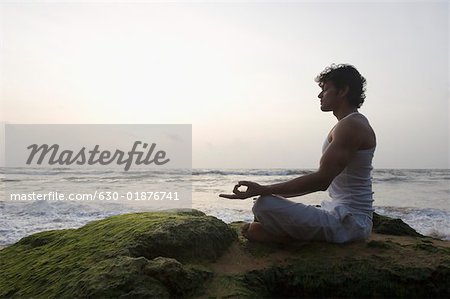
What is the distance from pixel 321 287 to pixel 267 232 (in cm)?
73

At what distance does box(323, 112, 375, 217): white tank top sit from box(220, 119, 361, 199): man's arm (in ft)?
0.45

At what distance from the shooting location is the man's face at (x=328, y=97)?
391cm

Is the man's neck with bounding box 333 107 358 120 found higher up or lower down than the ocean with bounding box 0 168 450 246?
higher up

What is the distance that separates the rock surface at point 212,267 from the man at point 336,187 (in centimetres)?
18

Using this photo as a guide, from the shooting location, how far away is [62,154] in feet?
62.1

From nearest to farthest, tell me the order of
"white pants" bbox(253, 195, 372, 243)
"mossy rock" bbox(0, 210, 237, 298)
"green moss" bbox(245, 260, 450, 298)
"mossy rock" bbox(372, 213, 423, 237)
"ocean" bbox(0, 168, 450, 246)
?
"mossy rock" bbox(0, 210, 237, 298) < "green moss" bbox(245, 260, 450, 298) < "white pants" bbox(253, 195, 372, 243) < "mossy rock" bbox(372, 213, 423, 237) < "ocean" bbox(0, 168, 450, 246)

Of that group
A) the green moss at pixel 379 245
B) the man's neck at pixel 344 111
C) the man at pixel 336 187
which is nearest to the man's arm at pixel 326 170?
the man at pixel 336 187

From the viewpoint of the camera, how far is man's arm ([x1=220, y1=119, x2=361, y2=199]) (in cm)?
350

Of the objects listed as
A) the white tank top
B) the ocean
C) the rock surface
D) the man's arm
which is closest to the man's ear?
the man's arm

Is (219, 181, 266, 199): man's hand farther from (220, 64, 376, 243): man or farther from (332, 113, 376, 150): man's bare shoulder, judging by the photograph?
(332, 113, 376, 150): man's bare shoulder

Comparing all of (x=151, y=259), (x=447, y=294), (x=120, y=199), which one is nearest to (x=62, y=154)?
(x=120, y=199)

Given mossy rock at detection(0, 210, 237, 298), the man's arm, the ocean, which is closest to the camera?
mossy rock at detection(0, 210, 237, 298)

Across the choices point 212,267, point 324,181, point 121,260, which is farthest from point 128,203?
point 324,181

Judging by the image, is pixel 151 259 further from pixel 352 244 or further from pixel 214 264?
pixel 352 244
